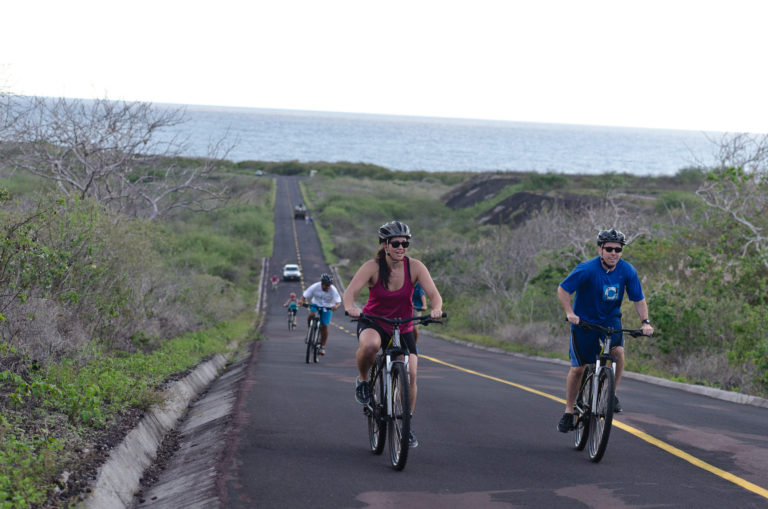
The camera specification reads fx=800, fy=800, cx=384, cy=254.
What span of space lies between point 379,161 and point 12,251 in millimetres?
190891

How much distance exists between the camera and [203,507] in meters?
5.74

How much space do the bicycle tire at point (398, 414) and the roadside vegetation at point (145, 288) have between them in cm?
245

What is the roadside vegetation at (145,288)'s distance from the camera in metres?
7.81

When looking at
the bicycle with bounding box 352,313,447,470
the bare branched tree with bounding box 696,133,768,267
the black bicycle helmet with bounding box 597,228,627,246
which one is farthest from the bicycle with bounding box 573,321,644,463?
the bare branched tree with bounding box 696,133,768,267

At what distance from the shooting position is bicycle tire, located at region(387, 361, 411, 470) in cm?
650

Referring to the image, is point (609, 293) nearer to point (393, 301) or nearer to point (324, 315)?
point (393, 301)

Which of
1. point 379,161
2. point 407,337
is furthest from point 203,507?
point 379,161

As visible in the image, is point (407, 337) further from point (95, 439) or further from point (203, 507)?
point (95, 439)

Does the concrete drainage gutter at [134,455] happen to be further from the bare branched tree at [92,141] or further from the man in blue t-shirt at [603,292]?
the bare branched tree at [92,141]

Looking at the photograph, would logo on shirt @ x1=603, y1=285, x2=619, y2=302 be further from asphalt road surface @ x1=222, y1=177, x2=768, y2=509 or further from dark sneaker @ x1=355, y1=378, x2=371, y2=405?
dark sneaker @ x1=355, y1=378, x2=371, y2=405

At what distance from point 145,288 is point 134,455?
31.7 ft

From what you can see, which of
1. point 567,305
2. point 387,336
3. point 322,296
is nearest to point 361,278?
point 387,336

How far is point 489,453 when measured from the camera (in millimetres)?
7543

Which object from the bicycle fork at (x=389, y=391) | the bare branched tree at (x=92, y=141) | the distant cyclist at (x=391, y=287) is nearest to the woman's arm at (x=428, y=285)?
the distant cyclist at (x=391, y=287)
